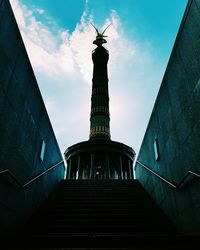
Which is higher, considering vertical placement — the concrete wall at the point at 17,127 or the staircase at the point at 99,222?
the concrete wall at the point at 17,127

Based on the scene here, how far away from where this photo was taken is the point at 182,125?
4566 millimetres

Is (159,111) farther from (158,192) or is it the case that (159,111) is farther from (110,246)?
(110,246)

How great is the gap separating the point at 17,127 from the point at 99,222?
9.22ft

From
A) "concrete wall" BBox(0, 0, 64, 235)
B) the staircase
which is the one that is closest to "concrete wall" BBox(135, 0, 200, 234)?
the staircase

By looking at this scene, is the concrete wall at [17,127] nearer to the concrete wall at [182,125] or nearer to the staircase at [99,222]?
the staircase at [99,222]

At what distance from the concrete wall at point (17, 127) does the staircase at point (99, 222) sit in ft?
1.65

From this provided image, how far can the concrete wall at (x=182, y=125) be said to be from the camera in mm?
3936

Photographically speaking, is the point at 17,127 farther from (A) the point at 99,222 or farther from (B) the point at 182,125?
(B) the point at 182,125

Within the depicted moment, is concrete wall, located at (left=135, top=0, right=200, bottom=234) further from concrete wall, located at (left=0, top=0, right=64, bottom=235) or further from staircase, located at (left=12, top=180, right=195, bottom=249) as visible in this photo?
concrete wall, located at (left=0, top=0, right=64, bottom=235)

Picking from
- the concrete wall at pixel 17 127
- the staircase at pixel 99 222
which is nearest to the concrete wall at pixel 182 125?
the staircase at pixel 99 222

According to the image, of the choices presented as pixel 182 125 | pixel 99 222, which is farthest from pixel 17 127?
pixel 182 125

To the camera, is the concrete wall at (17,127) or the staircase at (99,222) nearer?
the staircase at (99,222)

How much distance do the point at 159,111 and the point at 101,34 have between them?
29025 millimetres

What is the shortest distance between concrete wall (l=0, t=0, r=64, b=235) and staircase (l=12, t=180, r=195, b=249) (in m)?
0.50
